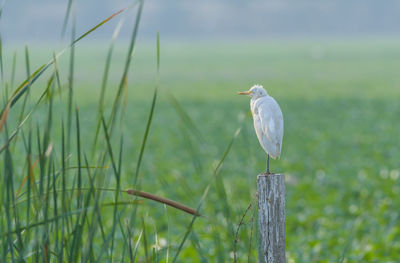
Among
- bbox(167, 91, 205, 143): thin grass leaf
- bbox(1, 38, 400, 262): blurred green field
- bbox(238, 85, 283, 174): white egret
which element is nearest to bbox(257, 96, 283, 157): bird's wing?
bbox(238, 85, 283, 174): white egret

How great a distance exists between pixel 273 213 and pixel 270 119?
327 mm

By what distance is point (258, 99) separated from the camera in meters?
2.29

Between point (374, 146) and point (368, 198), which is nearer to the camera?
point (368, 198)

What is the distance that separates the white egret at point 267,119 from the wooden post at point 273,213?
0.30ft

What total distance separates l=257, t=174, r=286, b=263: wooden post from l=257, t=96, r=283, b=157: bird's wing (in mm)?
167

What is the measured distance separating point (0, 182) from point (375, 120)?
55.1 ft

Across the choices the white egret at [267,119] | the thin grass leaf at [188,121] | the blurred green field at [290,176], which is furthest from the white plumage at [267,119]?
the thin grass leaf at [188,121]

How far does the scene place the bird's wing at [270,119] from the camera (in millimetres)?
2225

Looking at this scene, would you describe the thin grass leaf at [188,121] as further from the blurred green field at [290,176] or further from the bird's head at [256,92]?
the bird's head at [256,92]

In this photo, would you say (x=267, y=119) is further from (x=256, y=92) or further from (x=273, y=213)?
(x=273, y=213)

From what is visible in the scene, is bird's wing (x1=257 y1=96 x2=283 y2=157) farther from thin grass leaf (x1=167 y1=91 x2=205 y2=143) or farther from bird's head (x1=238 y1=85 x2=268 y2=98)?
thin grass leaf (x1=167 y1=91 x2=205 y2=143)

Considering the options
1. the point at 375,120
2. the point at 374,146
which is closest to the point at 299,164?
the point at 374,146

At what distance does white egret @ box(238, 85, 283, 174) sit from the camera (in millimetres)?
2229

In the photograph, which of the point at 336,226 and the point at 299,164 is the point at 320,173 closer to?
the point at 299,164
